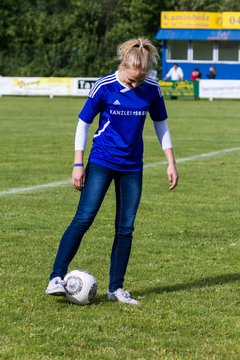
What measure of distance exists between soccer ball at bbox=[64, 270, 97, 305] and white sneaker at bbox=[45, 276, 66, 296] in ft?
0.14

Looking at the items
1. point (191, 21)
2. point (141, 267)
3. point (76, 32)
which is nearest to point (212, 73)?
point (191, 21)

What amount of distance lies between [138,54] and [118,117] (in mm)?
482

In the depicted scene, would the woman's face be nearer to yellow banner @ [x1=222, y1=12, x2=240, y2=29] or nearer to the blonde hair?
the blonde hair

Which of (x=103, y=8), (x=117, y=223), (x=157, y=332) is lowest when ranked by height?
(x=157, y=332)

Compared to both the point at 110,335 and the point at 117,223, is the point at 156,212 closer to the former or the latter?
the point at 117,223

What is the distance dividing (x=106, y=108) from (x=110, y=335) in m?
1.64

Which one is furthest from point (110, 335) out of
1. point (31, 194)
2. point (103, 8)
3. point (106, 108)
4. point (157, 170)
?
point (103, 8)

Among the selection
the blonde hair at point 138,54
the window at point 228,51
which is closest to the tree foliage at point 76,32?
the window at point 228,51

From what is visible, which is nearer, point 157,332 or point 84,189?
point 157,332

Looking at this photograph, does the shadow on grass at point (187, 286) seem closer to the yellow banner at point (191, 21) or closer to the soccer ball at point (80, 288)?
the soccer ball at point (80, 288)

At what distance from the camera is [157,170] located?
15523 millimetres

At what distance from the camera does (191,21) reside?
2286 inches

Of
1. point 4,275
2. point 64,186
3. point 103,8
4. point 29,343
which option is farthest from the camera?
point 103,8

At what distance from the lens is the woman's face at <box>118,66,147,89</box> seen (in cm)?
630
